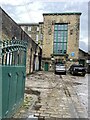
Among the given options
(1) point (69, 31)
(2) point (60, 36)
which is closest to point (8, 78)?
(1) point (69, 31)

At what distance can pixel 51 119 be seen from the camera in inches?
222

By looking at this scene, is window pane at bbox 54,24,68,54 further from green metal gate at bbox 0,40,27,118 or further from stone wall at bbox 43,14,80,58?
green metal gate at bbox 0,40,27,118

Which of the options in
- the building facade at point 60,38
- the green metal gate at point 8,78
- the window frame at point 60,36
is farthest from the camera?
the window frame at point 60,36

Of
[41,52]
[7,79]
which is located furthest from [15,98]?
[41,52]

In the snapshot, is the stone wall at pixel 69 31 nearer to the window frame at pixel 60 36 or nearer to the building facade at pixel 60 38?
the building facade at pixel 60 38

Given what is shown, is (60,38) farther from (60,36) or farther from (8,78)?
(8,78)

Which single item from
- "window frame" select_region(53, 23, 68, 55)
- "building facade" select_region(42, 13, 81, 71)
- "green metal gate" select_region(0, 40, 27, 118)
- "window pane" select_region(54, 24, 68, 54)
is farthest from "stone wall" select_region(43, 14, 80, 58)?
"green metal gate" select_region(0, 40, 27, 118)

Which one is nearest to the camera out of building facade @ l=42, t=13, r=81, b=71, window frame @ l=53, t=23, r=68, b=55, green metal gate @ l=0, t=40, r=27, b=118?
green metal gate @ l=0, t=40, r=27, b=118

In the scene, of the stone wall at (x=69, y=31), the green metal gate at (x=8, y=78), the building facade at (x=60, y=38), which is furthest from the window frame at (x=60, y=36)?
the green metal gate at (x=8, y=78)

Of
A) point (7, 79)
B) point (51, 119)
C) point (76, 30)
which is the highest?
point (76, 30)

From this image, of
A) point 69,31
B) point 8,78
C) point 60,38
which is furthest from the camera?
point 60,38

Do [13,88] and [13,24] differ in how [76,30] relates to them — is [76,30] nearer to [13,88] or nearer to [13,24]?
[13,24]

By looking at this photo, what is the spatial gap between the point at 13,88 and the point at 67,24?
104 ft

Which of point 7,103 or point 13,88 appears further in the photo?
point 13,88
